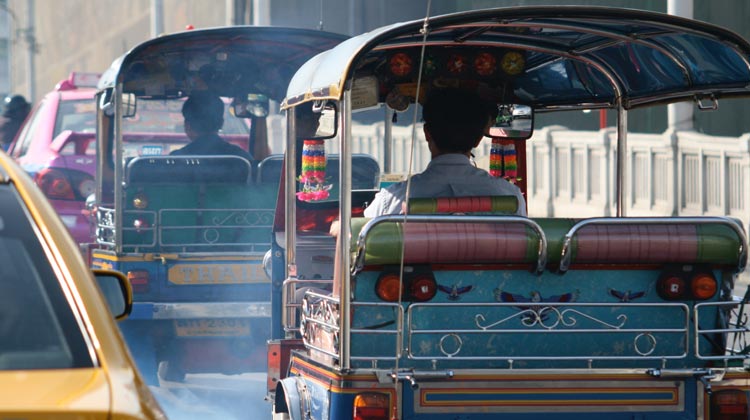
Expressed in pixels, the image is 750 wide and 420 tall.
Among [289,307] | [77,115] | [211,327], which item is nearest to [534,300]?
[289,307]

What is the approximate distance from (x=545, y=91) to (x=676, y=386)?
266cm

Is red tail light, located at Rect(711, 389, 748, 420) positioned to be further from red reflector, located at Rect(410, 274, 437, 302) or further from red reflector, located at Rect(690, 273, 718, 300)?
red reflector, located at Rect(410, 274, 437, 302)

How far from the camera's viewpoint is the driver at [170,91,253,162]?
10789 mm

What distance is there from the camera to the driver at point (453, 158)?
627cm

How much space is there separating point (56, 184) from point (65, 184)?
76mm

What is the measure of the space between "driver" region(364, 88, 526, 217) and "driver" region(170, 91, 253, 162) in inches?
175

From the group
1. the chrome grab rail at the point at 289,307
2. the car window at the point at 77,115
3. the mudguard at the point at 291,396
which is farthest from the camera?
the car window at the point at 77,115

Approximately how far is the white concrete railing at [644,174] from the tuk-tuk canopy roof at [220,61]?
29.2ft

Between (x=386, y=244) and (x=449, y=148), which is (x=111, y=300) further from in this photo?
(x=449, y=148)

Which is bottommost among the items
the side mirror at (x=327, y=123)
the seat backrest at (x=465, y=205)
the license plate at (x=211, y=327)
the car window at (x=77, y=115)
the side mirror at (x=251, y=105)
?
Answer: the license plate at (x=211, y=327)

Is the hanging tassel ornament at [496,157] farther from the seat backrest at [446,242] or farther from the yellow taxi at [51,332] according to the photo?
the yellow taxi at [51,332]

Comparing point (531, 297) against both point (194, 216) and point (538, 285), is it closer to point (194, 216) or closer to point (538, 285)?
point (538, 285)

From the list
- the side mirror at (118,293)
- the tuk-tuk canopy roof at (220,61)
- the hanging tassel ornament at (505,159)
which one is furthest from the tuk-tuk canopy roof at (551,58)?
the tuk-tuk canopy roof at (220,61)

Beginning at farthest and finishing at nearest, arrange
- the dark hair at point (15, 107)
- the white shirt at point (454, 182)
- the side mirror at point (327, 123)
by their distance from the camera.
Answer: the dark hair at point (15, 107)
the side mirror at point (327, 123)
the white shirt at point (454, 182)
